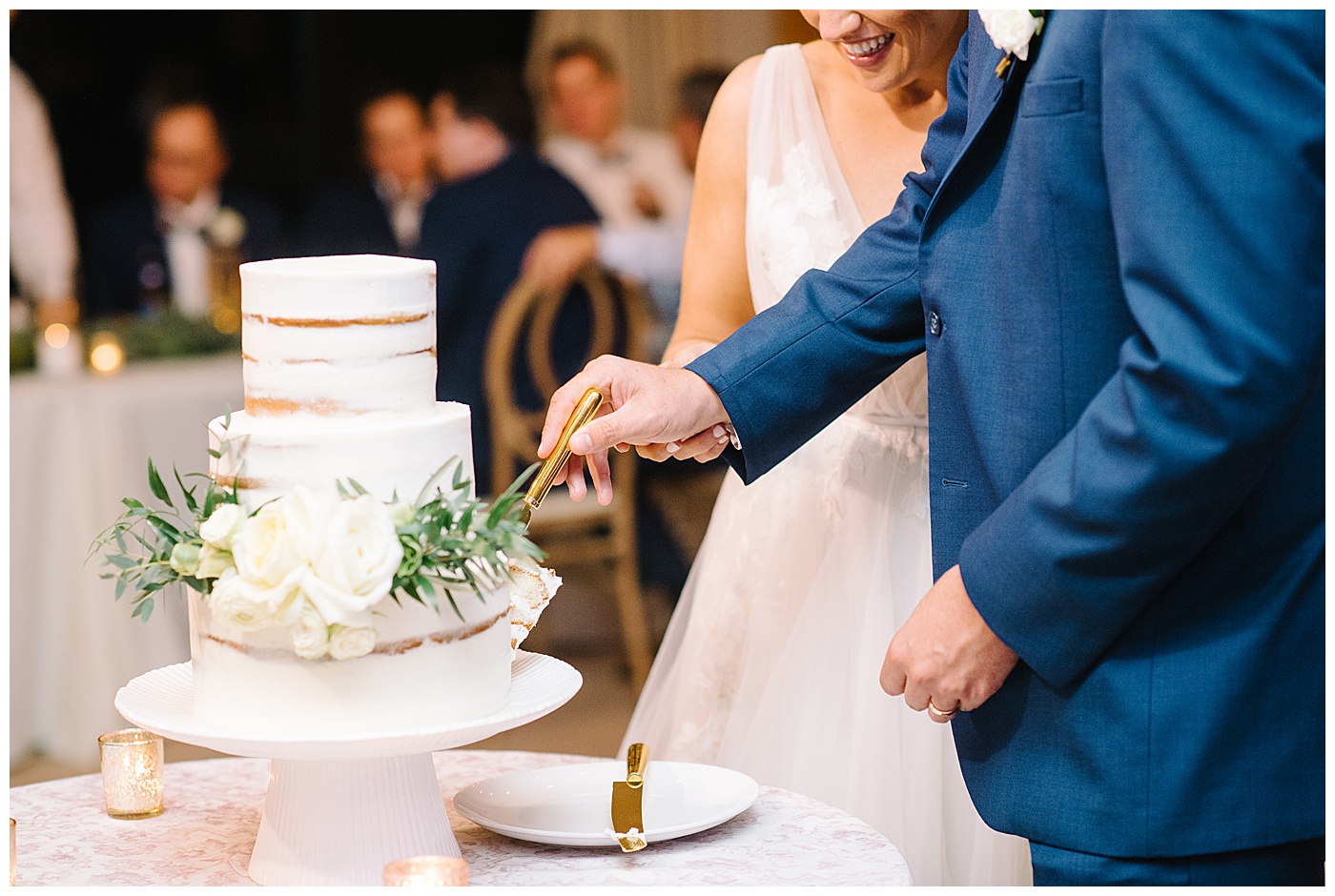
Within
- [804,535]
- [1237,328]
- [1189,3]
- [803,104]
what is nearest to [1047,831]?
[1237,328]

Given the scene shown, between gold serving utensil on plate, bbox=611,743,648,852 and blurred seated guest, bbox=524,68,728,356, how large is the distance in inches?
111

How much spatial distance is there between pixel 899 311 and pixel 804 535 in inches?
25.3

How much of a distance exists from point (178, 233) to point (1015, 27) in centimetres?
506

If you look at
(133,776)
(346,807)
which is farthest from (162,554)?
(133,776)

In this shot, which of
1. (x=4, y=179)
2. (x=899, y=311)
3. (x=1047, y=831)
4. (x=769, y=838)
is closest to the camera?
(x=4, y=179)

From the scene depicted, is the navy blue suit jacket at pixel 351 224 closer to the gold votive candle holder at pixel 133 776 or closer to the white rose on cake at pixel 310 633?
the gold votive candle holder at pixel 133 776

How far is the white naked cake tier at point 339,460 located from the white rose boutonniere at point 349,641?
20 mm

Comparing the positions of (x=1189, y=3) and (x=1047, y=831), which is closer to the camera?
(x=1189, y=3)

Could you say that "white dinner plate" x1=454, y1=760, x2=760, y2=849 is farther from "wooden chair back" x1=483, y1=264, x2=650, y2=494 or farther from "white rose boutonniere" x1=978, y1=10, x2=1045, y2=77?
"wooden chair back" x1=483, y1=264, x2=650, y2=494

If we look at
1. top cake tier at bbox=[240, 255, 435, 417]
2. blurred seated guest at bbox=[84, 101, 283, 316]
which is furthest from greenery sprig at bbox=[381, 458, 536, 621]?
blurred seated guest at bbox=[84, 101, 283, 316]

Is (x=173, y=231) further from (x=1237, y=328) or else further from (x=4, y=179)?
(x=1237, y=328)

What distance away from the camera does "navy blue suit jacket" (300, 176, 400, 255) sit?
6.82 m

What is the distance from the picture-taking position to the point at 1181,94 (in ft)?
3.86

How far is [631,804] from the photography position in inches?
59.0
